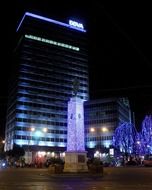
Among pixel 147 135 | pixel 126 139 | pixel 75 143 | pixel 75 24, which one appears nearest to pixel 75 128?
pixel 75 143

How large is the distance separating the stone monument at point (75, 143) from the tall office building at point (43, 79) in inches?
3786

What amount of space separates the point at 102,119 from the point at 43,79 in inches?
1349

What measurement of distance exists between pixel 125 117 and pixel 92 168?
403 feet

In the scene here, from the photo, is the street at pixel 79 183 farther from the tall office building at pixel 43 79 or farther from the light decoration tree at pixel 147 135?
the tall office building at pixel 43 79

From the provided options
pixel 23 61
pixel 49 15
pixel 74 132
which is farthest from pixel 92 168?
pixel 49 15

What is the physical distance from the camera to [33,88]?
157 m

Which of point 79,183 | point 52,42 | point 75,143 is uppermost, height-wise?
point 52,42

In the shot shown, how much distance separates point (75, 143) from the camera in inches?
1801

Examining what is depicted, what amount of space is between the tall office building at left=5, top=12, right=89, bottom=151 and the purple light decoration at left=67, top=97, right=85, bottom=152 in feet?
315

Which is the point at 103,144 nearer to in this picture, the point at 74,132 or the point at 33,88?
the point at 33,88

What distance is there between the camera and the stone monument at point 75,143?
45.1 meters

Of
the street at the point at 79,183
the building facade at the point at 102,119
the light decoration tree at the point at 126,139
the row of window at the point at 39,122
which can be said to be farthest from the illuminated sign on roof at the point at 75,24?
the street at the point at 79,183

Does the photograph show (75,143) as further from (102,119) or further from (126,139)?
(102,119)

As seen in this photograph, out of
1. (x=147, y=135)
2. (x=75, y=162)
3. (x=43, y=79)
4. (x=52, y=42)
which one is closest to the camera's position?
(x=75, y=162)
